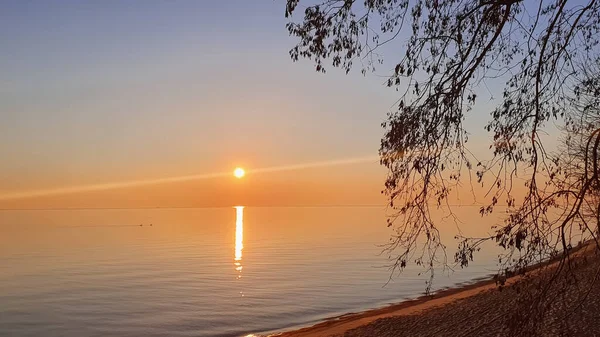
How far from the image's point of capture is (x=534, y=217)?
7.69 m

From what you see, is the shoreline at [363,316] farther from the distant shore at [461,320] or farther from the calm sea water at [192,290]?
the calm sea water at [192,290]

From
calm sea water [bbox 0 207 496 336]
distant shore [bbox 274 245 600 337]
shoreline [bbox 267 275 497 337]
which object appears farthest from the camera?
calm sea water [bbox 0 207 496 336]

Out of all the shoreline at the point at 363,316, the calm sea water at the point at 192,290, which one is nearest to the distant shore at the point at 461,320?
the shoreline at the point at 363,316

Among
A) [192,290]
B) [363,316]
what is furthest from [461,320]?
[192,290]

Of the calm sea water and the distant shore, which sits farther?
the calm sea water

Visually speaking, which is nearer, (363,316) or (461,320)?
(461,320)

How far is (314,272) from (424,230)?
42964 millimetres

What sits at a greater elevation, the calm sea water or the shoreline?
the calm sea water

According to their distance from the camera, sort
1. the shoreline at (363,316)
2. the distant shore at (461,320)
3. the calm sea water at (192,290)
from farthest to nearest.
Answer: the calm sea water at (192,290)
the shoreline at (363,316)
the distant shore at (461,320)

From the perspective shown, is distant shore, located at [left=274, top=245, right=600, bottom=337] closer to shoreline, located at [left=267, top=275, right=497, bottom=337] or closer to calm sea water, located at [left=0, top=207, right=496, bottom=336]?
shoreline, located at [left=267, top=275, right=497, bottom=337]

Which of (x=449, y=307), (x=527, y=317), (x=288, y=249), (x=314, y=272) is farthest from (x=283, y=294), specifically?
(x=288, y=249)

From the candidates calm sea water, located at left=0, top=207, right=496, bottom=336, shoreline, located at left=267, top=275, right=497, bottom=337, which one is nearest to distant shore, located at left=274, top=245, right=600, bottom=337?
shoreline, located at left=267, top=275, right=497, bottom=337

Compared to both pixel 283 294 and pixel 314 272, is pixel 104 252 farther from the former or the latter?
pixel 283 294

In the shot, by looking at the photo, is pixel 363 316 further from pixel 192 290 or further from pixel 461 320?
pixel 192 290
